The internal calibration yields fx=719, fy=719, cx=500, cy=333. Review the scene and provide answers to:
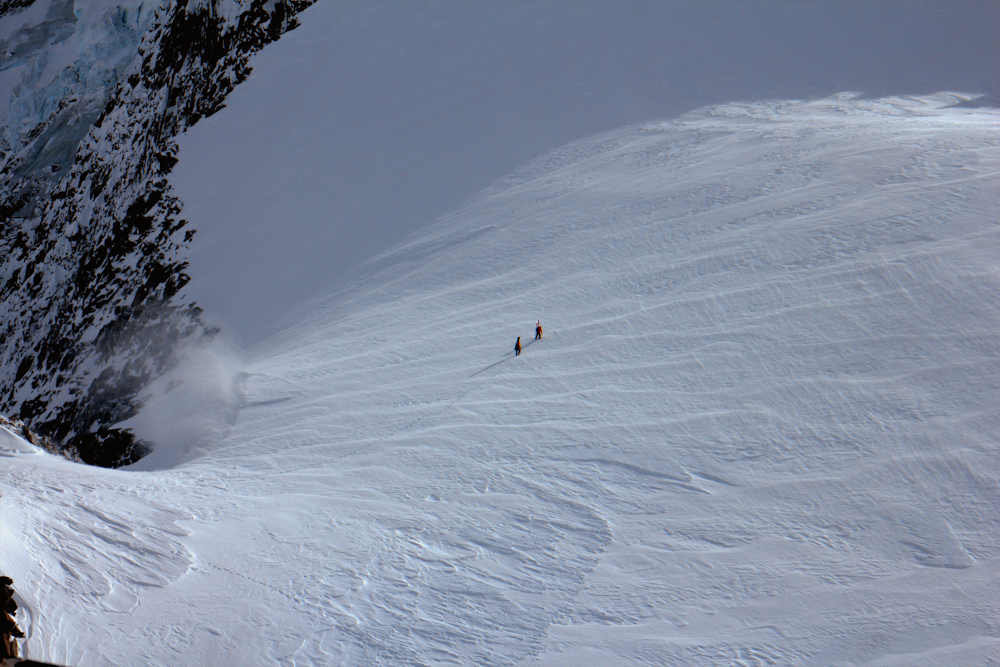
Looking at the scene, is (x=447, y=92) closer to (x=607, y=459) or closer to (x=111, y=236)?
(x=111, y=236)

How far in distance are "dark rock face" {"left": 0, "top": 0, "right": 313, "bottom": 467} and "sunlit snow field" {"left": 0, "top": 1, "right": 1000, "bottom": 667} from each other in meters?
3.53

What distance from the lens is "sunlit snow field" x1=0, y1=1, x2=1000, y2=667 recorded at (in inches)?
366

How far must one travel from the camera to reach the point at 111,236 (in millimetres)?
28125

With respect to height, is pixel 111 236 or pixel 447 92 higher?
pixel 447 92

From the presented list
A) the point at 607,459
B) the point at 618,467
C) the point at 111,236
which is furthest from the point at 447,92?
the point at 618,467

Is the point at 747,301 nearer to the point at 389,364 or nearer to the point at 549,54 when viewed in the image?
the point at 389,364

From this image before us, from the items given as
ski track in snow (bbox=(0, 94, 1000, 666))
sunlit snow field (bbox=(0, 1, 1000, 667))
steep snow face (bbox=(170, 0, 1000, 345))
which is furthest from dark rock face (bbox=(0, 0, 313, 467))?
ski track in snow (bbox=(0, 94, 1000, 666))

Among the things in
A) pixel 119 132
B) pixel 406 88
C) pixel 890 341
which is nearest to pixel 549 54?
pixel 406 88

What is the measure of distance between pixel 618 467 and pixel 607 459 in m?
0.27

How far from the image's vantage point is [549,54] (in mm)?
32406

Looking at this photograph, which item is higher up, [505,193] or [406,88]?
[406,88]

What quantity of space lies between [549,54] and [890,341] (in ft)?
76.2

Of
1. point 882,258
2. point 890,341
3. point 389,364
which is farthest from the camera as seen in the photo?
point 389,364

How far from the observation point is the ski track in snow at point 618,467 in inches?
365
